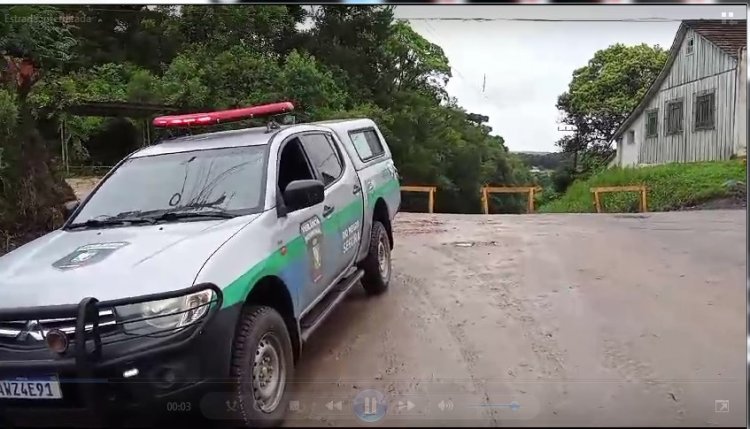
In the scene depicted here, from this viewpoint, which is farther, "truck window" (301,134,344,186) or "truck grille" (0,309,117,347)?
"truck window" (301,134,344,186)

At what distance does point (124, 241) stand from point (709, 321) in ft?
8.13

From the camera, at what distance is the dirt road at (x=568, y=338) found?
242 cm

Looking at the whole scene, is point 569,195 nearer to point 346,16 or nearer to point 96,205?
point 346,16

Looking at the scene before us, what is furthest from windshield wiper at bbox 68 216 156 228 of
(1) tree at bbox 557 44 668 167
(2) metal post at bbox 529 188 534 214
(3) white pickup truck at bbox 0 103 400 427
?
(1) tree at bbox 557 44 668 167

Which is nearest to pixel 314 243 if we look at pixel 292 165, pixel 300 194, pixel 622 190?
pixel 300 194

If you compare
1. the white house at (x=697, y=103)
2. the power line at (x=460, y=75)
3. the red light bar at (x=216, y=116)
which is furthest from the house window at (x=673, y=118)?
the red light bar at (x=216, y=116)

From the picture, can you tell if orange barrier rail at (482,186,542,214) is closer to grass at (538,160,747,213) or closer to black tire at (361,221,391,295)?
grass at (538,160,747,213)

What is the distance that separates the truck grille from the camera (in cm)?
196

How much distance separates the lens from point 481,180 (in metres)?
2.69

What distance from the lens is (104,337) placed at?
6.42 ft

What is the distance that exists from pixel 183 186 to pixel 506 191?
4.80 feet

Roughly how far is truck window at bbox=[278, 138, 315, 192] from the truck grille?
969mm

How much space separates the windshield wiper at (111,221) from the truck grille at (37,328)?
58cm
